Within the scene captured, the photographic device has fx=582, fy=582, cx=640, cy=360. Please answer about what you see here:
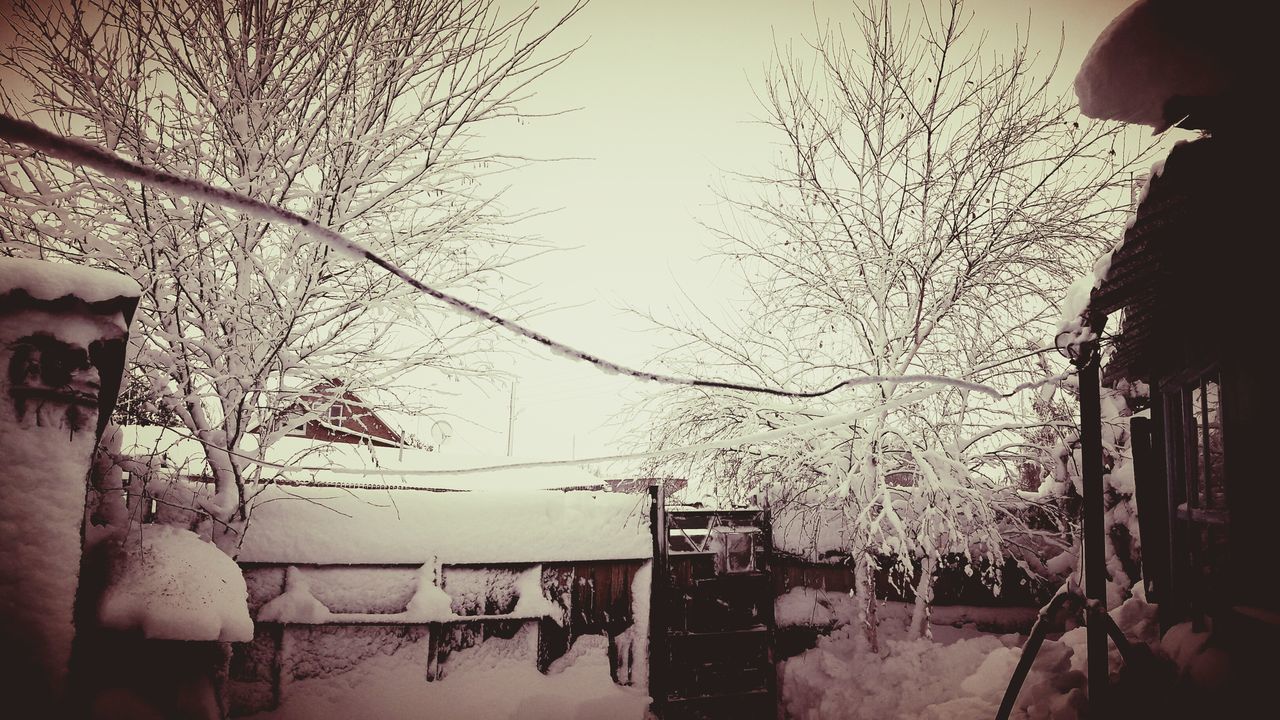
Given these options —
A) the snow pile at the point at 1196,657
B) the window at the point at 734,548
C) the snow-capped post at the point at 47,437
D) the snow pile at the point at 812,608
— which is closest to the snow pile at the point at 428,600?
the window at the point at 734,548

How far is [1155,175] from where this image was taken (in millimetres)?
2547

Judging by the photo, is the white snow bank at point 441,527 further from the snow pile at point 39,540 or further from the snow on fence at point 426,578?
the snow pile at point 39,540

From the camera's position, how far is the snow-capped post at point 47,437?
2867 millimetres

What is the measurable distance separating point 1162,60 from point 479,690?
304 inches

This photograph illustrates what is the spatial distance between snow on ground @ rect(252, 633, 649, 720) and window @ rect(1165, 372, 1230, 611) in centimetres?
561

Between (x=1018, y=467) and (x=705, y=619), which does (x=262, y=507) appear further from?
(x=1018, y=467)

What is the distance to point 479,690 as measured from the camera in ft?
22.0

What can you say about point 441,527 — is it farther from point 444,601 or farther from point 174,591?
point 174,591

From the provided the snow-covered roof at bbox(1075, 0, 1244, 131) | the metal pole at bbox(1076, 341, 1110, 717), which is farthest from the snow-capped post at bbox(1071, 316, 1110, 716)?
the snow-covered roof at bbox(1075, 0, 1244, 131)

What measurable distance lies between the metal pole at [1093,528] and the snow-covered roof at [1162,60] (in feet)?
4.75

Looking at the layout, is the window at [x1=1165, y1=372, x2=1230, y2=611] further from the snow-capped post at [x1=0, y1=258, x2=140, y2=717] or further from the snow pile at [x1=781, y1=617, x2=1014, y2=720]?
the snow-capped post at [x1=0, y1=258, x2=140, y2=717]

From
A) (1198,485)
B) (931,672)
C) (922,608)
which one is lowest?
(931,672)


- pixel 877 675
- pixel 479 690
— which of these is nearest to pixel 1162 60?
pixel 877 675

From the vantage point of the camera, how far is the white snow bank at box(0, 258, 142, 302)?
3.09 metres
